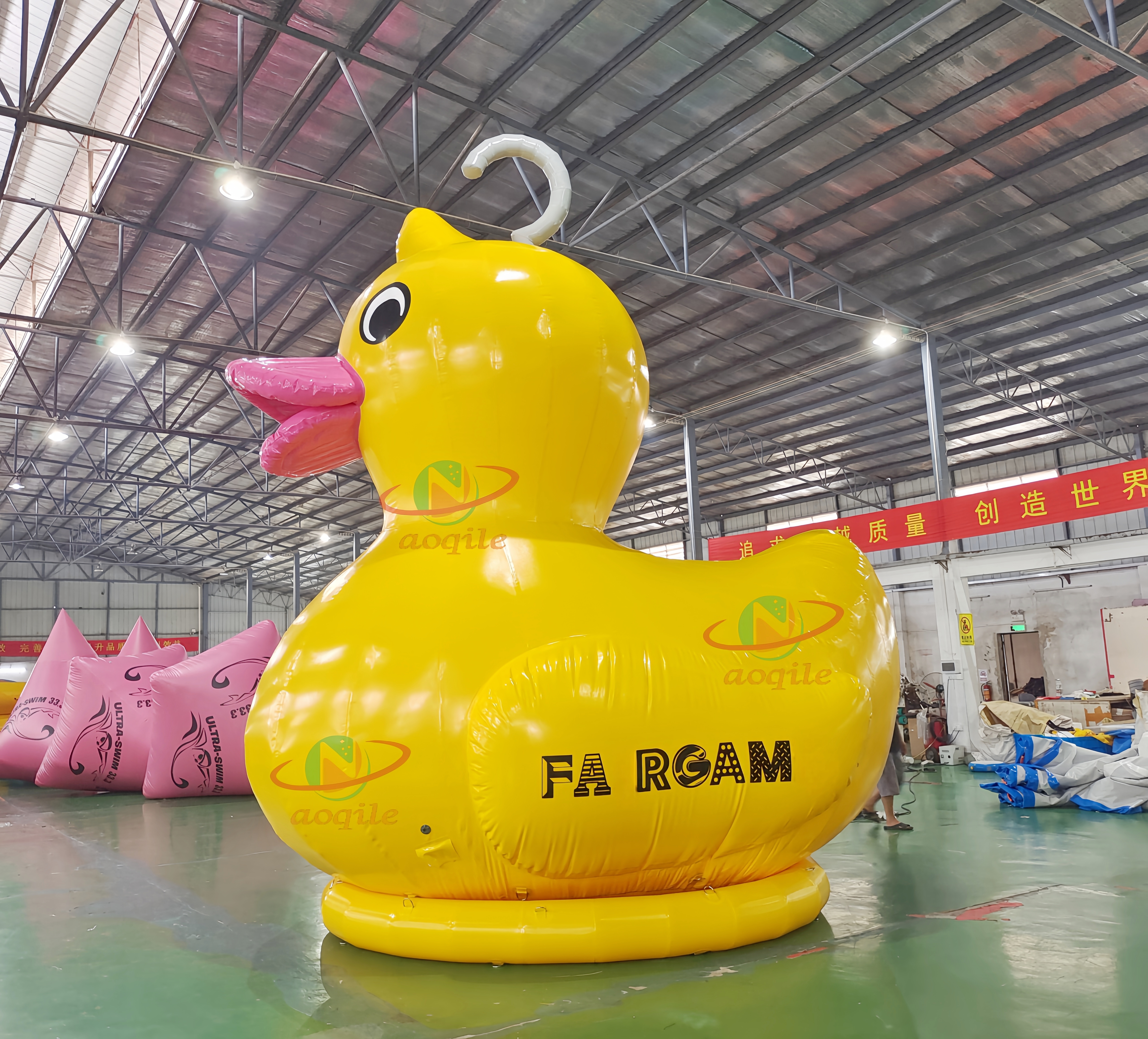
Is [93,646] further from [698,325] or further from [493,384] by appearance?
[493,384]

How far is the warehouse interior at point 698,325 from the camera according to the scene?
120 inches

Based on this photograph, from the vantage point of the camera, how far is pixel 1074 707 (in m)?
11.6

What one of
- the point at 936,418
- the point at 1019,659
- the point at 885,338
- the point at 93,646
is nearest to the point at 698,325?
the point at 885,338

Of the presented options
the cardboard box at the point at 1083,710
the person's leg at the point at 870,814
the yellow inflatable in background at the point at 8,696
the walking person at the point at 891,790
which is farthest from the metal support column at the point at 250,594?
the walking person at the point at 891,790

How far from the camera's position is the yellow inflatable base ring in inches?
121

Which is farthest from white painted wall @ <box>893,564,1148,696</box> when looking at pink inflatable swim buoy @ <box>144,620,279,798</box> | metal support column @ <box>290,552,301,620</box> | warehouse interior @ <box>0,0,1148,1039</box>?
metal support column @ <box>290,552,301,620</box>

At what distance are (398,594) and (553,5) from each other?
633 centimetres

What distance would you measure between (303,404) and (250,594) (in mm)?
29963

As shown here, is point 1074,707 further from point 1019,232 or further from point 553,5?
point 553,5

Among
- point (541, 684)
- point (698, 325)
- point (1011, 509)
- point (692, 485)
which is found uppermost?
point (698, 325)

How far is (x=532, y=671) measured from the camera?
308cm

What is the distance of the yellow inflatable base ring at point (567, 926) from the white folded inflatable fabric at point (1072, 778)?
4692 millimetres

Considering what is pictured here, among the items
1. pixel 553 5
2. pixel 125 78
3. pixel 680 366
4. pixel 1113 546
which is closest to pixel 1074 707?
pixel 1113 546

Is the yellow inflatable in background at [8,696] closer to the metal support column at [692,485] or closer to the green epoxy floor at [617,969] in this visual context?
the green epoxy floor at [617,969]
